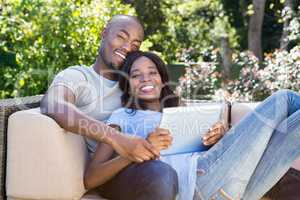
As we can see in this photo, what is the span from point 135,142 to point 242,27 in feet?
43.3

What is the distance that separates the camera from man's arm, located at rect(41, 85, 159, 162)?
6.33ft

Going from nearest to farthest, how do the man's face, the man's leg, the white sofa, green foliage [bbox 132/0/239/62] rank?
the man's leg < the white sofa < the man's face < green foliage [bbox 132/0/239/62]

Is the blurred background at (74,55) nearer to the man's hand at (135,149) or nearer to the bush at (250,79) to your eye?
the bush at (250,79)

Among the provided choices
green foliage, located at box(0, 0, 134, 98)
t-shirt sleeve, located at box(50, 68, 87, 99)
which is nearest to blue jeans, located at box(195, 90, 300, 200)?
t-shirt sleeve, located at box(50, 68, 87, 99)

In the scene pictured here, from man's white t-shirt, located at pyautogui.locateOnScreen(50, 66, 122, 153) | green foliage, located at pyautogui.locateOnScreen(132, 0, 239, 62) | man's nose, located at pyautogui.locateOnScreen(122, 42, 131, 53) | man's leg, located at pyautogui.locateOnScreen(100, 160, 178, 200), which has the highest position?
man's nose, located at pyautogui.locateOnScreen(122, 42, 131, 53)

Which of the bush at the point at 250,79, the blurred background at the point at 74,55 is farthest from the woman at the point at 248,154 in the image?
the bush at the point at 250,79

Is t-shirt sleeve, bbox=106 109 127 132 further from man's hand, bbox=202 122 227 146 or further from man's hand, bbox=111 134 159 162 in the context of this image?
man's hand, bbox=202 122 227 146

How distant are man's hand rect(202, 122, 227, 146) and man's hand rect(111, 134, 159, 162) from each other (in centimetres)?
51

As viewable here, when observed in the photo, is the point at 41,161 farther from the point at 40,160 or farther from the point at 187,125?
the point at 187,125

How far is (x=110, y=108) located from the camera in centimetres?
247

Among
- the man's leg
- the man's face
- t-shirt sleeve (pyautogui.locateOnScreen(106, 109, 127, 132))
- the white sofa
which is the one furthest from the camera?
the man's face

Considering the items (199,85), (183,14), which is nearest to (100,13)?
(199,85)

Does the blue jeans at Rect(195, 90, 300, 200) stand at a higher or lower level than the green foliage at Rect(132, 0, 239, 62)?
higher

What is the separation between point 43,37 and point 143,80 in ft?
9.32
